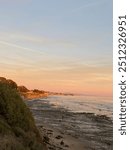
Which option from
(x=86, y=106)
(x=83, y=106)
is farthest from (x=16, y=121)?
(x=86, y=106)

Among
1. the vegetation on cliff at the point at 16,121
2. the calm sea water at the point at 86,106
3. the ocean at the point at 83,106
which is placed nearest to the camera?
the vegetation on cliff at the point at 16,121

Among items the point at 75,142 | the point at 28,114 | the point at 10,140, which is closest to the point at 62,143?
the point at 75,142

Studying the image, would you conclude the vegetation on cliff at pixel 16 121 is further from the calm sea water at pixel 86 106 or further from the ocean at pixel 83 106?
the calm sea water at pixel 86 106

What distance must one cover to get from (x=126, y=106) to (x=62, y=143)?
1634 centimetres

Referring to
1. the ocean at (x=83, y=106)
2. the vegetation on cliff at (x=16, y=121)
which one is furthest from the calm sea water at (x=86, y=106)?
the vegetation on cliff at (x=16, y=121)

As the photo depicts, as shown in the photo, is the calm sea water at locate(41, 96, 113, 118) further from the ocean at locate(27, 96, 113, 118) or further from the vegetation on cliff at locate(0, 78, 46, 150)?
the vegetation on cliff at locate(0, 78, 46, 150)

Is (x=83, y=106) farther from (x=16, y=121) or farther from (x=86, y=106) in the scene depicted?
(x=16, y=121)

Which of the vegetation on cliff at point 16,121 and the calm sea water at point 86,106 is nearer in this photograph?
the vegetation on cliff at point 16,121

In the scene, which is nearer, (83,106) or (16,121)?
(16,121)

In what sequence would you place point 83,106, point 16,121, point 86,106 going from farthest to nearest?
point 86,106 < point 83,106 < point 16,121

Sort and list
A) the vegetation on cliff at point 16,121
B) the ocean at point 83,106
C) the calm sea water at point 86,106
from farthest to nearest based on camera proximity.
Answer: the calm sea water at point 86,106
the ocean at point 83,106
the vegetation on cliff at point 16,121

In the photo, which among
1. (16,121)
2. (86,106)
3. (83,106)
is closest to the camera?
(16,121)

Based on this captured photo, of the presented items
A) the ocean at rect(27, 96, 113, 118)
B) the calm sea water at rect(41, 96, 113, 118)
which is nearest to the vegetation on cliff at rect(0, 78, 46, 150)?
the ocean at rect(27, 96, 113, 118)

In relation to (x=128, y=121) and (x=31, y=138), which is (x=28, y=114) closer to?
(x=31, y=138)
